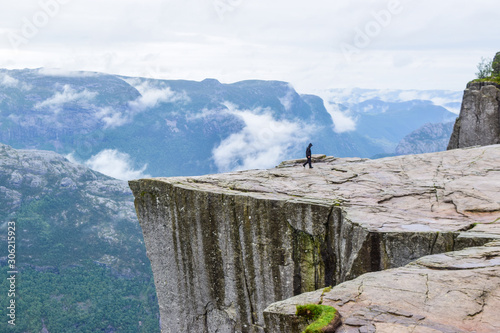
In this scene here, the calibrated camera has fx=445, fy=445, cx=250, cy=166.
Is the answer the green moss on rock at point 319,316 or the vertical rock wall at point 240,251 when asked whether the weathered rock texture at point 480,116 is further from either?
the green moss on rock at point 319,316

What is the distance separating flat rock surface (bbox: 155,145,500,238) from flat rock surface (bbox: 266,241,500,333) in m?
3.60

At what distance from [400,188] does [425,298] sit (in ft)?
44.5

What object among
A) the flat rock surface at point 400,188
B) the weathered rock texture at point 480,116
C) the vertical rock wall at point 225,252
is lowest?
the vertical rock wall at point 225,252

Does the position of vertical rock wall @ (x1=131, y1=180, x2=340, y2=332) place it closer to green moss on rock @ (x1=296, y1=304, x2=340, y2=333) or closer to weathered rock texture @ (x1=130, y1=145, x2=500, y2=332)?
weathered rock texture @ (x1=130, y1=145, x2=500, y2=332)

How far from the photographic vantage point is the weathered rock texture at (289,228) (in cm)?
2022

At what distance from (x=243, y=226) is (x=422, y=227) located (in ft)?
31.0

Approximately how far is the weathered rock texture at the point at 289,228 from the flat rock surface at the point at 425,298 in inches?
128

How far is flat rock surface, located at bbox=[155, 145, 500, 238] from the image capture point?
68.3 ft

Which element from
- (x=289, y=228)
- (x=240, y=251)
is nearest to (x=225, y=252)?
(x=240, y=251)

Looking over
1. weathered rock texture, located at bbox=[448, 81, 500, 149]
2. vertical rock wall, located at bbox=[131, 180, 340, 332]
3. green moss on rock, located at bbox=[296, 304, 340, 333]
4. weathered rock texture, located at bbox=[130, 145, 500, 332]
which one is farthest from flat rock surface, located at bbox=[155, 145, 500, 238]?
weathered rock texture, located at bbox=[448, 81, 500, 149]

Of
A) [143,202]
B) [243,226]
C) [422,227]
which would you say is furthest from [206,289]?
[422,227]

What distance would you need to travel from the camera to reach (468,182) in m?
25.6

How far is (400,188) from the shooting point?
2609cm

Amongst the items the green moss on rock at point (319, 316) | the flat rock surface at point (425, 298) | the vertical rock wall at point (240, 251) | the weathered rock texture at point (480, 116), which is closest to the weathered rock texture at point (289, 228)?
the vertical rock wall at point (240, 251)
